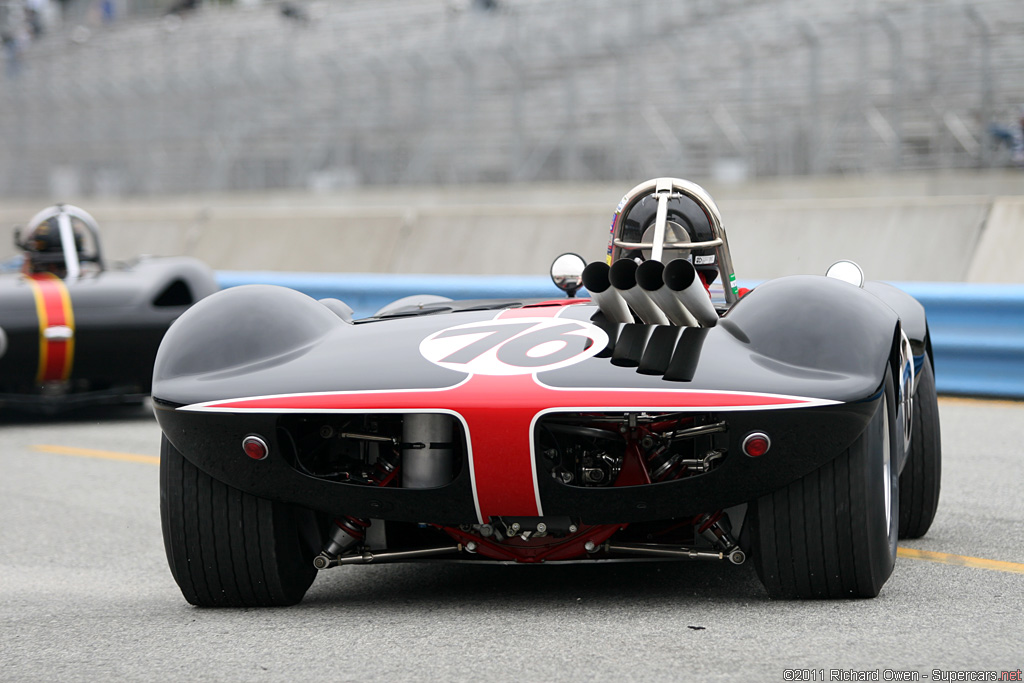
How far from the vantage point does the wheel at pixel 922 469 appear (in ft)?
15.8

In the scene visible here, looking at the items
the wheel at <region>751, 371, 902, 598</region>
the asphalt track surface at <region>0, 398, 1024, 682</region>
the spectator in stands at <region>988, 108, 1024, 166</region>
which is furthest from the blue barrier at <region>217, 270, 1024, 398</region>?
the spectator in stands at <region>988, 108, 1024, 166</region>

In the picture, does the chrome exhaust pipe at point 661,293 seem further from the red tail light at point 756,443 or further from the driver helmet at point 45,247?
the driver helmet at point 45,247

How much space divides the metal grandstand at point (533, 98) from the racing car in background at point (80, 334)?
865 cm

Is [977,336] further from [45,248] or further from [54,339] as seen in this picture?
[45,248]

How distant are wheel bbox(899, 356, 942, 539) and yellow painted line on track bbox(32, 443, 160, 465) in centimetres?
410

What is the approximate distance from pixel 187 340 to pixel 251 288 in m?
0.32

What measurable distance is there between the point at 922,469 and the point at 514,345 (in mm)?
1752

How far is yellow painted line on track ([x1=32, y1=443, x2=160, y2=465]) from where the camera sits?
7.52 meters

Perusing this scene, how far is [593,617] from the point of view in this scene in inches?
146

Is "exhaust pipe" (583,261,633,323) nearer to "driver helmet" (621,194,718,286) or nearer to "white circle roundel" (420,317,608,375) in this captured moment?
"white circle roundel" (420,317,608,375)

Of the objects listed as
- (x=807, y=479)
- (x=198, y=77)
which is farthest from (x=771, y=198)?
(x=807, y=479)

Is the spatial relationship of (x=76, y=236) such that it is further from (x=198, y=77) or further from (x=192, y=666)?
(x=198, y=77)

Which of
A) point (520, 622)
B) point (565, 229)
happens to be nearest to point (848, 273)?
point (520, 622)

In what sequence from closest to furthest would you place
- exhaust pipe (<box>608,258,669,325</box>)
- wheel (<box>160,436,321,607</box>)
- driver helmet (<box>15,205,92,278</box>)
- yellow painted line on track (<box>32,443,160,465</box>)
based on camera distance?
exhaust pipe (<box>608,258,669,325</box>) → wheel (<box>160,436,321,607</box>) → yellow painted line on track (<box>32,443,160,465</box>) → driver helmet (<box>15,205,92,278</box>)
